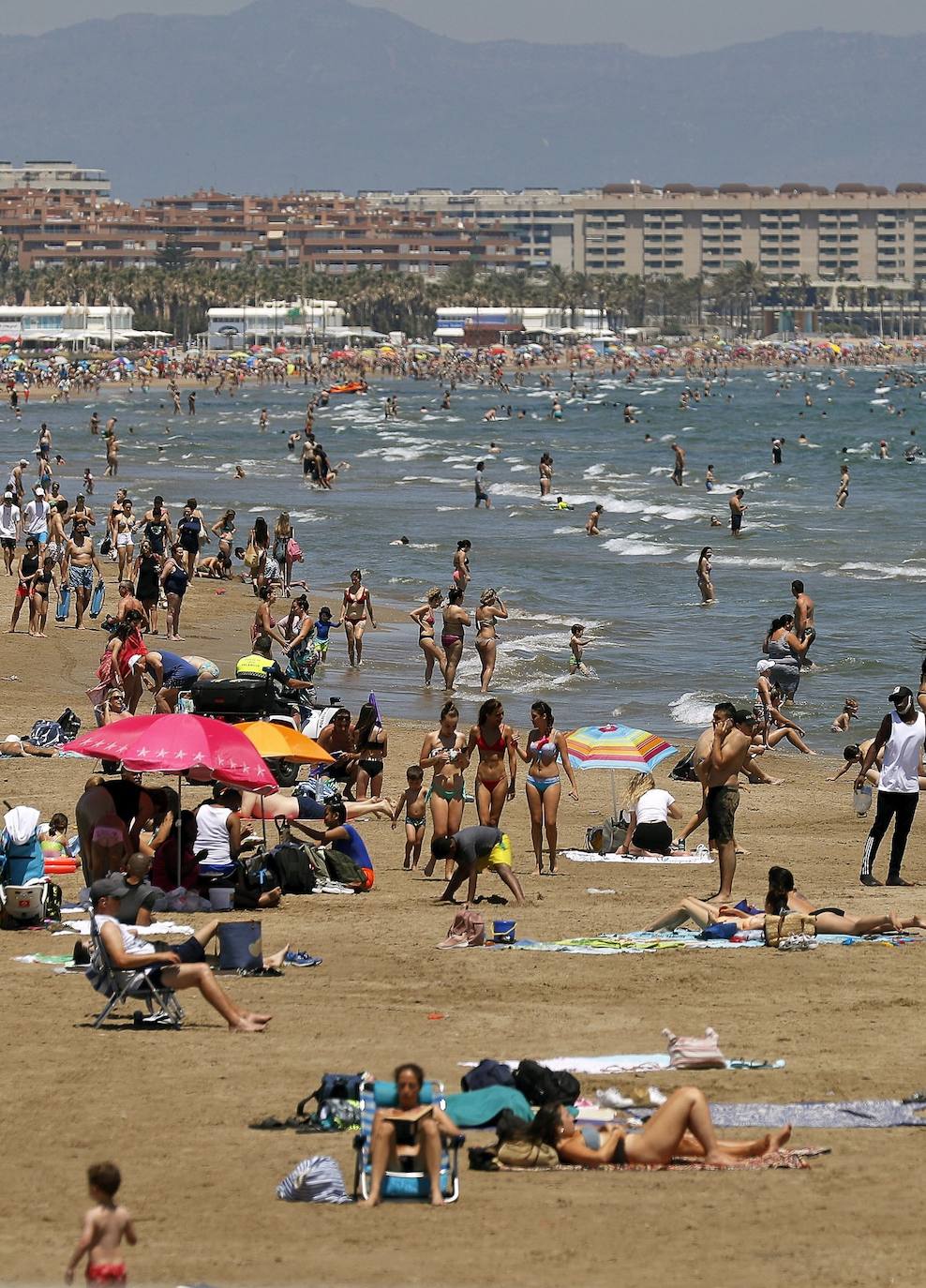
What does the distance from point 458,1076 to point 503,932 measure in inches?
102

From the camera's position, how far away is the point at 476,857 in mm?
11844

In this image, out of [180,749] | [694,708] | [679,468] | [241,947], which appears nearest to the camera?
[241,947]

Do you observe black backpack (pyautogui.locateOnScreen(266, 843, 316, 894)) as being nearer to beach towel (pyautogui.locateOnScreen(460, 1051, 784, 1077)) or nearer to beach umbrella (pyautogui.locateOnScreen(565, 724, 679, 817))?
beach umbrella (pyautogui.locateOnScreen(565, 724, 679, 817))

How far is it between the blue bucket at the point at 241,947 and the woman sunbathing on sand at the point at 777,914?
88.5 inches

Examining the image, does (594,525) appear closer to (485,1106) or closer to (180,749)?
(180,749)

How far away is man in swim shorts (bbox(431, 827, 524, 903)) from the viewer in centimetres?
1181

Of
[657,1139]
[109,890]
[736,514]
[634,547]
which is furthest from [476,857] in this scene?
[736,514]

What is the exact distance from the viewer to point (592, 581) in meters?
32.7

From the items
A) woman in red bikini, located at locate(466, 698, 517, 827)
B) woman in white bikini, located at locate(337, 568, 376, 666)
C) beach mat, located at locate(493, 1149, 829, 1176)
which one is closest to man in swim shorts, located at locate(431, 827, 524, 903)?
woman in red bikini, located at locate(466, 698, 517, 827)

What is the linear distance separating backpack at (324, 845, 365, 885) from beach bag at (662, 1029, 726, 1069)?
420cm

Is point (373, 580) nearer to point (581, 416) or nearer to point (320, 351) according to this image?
point (581, 416)

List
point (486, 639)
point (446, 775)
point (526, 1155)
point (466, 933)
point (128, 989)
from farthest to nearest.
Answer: point (486, 639), point (446, 775), point (466, 933), point (128, 989), point (526, 1155)

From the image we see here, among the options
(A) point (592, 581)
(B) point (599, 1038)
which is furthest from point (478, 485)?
(B) point (599, 1038)

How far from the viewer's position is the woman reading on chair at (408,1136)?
7.15m
